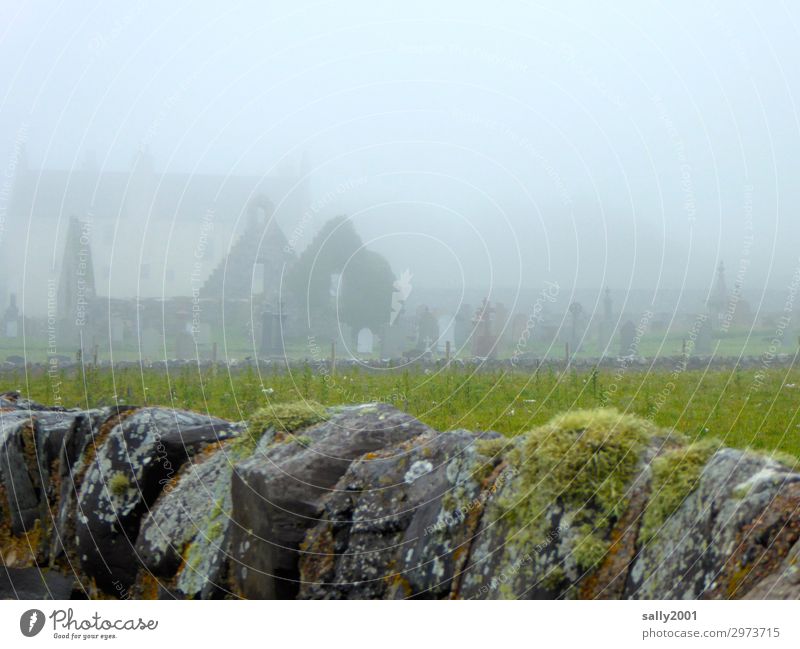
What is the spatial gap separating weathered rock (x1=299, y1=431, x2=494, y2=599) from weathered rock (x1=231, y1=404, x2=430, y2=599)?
0.40 feet

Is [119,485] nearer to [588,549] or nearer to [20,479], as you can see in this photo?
[20,479]

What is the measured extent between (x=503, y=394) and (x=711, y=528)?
12.8 feet

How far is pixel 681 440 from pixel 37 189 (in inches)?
278

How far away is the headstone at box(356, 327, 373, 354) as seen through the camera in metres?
9.27

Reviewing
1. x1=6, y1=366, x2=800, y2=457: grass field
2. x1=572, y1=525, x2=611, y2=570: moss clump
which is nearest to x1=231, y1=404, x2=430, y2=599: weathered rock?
x1=6, y1=366, x2=800, y2=457: grass field

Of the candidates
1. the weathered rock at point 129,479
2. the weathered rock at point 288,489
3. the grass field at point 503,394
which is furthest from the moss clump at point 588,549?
the weathered rock at point 129,479

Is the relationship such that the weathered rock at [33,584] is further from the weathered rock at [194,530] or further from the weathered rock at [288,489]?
the weathered rock at [288,489]

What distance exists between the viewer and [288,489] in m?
6.94

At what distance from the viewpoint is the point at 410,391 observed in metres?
9.28

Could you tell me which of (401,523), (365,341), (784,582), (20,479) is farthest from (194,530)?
(784,582)

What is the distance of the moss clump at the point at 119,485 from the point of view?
812 centimetres

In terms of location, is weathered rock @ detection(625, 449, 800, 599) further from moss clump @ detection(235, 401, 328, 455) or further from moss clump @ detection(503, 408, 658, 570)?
moss clump @ detection(235, 401, 328, 455)

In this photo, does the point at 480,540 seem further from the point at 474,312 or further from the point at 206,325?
the point at 206,325

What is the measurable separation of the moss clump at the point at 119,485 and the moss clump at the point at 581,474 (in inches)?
146
